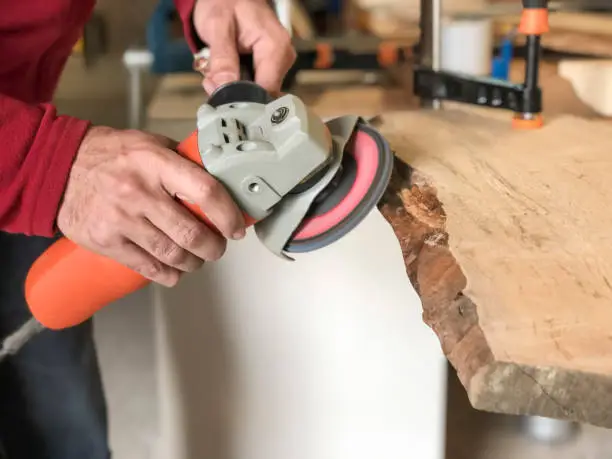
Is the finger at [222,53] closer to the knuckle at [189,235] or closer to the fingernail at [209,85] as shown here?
the fingernail at [209,85]

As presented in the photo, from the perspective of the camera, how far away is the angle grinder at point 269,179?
540mm

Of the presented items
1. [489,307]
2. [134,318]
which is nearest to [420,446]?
[489,307]

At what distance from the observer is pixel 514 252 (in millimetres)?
511

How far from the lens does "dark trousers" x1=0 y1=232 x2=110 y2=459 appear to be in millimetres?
921

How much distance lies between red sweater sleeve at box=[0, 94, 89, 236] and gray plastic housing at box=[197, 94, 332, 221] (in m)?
0.10

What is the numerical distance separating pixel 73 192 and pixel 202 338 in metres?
0.52

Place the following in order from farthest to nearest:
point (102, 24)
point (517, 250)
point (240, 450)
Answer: point (102, 24) < point (240, 450) < point (517, 250)

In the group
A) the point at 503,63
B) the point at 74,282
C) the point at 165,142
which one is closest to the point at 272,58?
the point at 165,142

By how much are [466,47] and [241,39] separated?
375 mm

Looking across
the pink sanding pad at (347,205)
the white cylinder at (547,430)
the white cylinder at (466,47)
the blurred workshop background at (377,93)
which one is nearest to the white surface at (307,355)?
the blurred workshop background at (377,93)

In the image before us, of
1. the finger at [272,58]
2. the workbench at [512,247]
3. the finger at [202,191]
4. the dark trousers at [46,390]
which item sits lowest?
the dark trousers at [46,390]

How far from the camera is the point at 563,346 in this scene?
40 centimetres

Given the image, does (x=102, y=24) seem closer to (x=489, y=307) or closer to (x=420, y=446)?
(x=420, y=446)

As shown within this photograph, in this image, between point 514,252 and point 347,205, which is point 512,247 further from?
point 347,205
